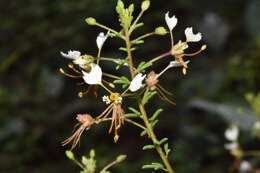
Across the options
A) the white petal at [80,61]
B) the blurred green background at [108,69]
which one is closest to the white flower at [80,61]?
the white petal at [80,61]

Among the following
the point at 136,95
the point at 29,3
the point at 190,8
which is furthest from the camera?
the point at 29,3

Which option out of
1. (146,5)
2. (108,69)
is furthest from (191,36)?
(108,69)

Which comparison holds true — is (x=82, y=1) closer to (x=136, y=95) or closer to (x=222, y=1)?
(x=222, y=1)

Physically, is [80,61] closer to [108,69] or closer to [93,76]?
[93,76]

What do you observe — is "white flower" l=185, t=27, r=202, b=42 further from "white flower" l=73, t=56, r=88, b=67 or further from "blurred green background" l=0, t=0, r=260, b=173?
"blurred green background" l=0, t=0, r=260, b=173

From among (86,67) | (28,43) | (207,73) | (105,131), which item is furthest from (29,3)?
(86,67)

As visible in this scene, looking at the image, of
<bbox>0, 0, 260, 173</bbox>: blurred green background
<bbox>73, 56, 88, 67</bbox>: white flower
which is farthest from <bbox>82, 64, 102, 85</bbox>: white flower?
<bbox>0, 0, 260, 173</bbox>: blurred green background
